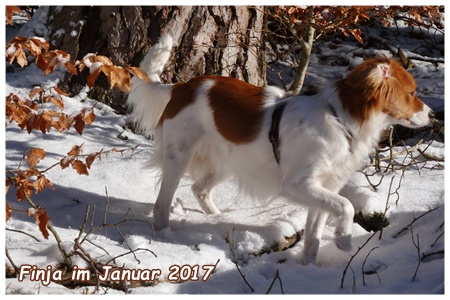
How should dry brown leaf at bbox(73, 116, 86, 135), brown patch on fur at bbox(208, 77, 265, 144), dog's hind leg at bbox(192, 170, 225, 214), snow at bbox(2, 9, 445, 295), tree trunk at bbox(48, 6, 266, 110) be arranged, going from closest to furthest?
snow at bbox(2, 9, 445, 295) < dry brown leaf at bbox(73, 116, 86, 135) < brown patch on fur at bbox(208, 77, 265, 144) < dog's hind leg at bbox(192, 170, 225, 214) < tree trunk at bbox(48, 6, 266, 110)

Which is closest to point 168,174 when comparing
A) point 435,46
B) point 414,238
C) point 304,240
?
point 304,240

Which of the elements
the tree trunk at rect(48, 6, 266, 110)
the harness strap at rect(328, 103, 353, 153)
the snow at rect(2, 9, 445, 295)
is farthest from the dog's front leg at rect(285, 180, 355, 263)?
the tree trunk at rect(48, 6, 266, 110)

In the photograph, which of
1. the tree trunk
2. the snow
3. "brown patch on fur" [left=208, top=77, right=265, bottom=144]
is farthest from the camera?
the tree trunk

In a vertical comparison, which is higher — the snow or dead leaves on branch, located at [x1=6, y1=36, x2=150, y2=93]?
dead leaves on branch, located at [x1=6, y1=36, x2=150, y2=93]

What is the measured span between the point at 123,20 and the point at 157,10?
1.00 feet

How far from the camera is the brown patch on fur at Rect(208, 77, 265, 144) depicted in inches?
151

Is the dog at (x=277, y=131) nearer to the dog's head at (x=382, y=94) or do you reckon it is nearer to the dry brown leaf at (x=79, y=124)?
the dog's head at (x=382, y=94)

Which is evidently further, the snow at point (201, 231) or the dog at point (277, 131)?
the dog at point (277, 131)

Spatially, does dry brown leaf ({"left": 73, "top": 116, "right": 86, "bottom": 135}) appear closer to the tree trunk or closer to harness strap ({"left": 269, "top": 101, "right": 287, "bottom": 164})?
harness strap ({"left": 269, "top": 101, "right": 287, "bottom": 164})

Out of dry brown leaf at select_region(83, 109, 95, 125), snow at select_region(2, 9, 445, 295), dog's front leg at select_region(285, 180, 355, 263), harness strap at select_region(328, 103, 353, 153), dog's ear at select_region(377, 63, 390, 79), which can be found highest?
dog's ear at select_region(377, 63, 390, 79)

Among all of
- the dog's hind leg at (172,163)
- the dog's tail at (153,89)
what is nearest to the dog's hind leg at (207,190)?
the dog's hind leg at (172,163)

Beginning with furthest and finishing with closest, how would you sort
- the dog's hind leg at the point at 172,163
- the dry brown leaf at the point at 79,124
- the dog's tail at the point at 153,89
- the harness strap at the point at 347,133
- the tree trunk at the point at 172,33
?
the tree trunk at the point at 172,33 < the dog's tail at the point at 153,89 < the dog's hind leg at the point at 172,163 < the harness strap at the point at 347,133 < the dry brown leaf at the point at 79,124

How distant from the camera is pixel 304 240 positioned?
379 cm

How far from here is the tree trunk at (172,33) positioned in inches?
202
